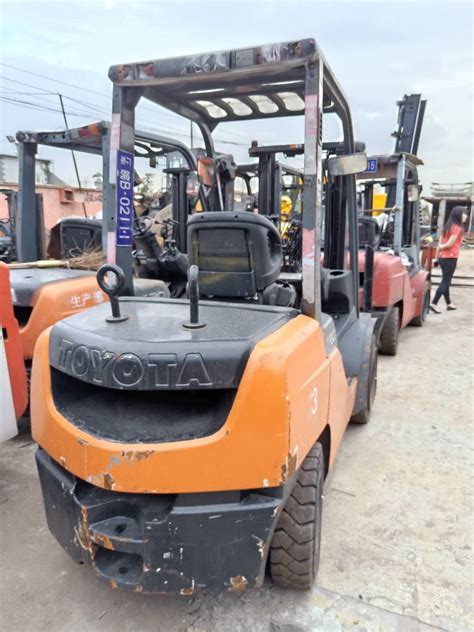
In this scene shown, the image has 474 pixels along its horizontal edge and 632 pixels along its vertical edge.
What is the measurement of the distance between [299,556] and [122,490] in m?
0.80

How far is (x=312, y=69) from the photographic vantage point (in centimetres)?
202

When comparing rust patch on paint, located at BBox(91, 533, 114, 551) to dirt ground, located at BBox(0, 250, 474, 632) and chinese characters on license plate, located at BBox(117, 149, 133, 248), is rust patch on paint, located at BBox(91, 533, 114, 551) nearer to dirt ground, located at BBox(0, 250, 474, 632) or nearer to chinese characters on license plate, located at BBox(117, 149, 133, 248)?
dirt ground, located at BBox(0, 250, 474, 632)

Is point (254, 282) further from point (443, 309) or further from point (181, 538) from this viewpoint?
point (443, 309)

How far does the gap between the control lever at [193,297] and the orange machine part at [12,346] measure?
5.34ft

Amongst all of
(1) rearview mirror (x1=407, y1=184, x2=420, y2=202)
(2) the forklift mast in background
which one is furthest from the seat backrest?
(2) the forklift mast in background

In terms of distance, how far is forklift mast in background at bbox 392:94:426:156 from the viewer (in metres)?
9.17

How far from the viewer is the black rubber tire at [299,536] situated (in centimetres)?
200

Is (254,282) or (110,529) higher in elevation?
(254,282)

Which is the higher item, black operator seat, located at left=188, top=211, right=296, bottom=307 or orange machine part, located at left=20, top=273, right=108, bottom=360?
black operator seat, located at left=188, top=211, right=296, bottom=307

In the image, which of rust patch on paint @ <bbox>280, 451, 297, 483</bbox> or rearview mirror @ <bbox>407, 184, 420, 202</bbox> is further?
rearview mirror @ <bbox>407, 184, 420, 202</bbox>

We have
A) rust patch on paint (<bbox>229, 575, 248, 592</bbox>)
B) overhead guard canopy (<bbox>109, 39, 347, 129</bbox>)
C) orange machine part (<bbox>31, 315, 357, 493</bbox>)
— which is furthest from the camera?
overhead guard canopy (<bbox>109, 39, 347, 129</bbox>)

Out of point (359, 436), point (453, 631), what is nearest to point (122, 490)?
point (453, 631)

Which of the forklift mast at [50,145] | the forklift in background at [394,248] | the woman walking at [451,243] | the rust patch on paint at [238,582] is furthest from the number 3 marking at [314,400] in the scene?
the woman walking at [451,243]

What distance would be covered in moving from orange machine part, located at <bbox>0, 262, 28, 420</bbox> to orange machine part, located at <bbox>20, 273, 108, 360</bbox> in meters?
0.50
